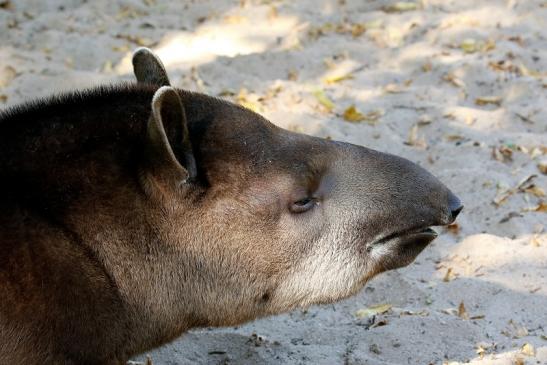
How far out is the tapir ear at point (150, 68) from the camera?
4.02 meters

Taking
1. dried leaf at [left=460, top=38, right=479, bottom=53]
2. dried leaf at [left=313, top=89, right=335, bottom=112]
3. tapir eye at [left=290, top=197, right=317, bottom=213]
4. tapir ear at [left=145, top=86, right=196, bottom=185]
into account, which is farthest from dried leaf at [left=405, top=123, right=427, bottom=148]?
tapir ear at [left=145, top=86, right=196, bottom=185]

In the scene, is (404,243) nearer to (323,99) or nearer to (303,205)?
(303,205)

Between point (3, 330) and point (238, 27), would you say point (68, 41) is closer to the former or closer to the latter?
point (238, 27)

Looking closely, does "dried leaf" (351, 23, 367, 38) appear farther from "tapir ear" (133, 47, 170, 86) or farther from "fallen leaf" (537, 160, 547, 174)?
"tapir ear" (133, 47, 170, 86)

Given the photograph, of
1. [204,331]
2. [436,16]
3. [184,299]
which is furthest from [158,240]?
[436,16]

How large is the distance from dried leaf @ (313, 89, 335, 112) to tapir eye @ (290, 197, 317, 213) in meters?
3.38

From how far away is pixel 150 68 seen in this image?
13.2 feet

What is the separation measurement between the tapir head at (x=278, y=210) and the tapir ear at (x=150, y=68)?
32 cm

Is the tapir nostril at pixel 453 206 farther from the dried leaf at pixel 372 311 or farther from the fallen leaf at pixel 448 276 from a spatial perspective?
the fallen leaf at pixel 448 276

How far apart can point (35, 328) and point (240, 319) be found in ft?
2.86

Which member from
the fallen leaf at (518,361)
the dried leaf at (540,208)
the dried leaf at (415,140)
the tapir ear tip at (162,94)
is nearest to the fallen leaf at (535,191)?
the dried leaf at (540,208)

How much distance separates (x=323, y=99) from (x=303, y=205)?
3506mm

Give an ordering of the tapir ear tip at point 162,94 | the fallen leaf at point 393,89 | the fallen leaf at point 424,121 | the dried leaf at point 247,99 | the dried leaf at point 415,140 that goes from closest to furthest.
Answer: the tapir ear tip at point 162,94 < the dried leaf at point 415,140 < the dried leaf at point 247,99 < the fallen leaf at point 424,121 < the fallen leaf at point 393,89

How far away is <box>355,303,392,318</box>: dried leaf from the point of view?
4.99 meters
